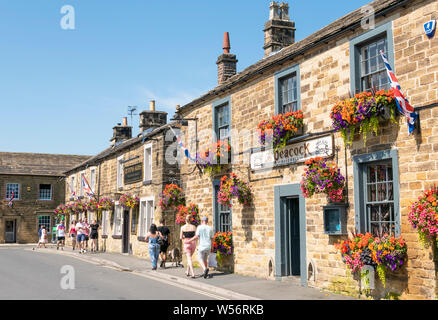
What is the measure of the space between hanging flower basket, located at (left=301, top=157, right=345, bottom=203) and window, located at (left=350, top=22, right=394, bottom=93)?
170cm

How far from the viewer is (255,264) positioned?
545 inches

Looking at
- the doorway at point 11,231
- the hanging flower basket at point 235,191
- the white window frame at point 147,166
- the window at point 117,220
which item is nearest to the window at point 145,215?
the white window frame at point 147,166

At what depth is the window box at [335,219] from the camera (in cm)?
1070

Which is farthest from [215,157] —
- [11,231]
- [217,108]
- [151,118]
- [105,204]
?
[11,231]

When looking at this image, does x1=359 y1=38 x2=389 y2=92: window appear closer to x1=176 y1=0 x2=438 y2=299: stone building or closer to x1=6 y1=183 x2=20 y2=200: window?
x1=176 y1=0 x2=438 y2=299: stone building

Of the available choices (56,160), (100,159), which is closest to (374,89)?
(100,159)

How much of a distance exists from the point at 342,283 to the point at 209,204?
6.62 metres

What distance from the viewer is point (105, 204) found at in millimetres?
26672

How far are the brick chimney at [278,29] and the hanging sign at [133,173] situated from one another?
8766mm

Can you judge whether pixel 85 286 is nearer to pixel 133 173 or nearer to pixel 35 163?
pixel 133 173

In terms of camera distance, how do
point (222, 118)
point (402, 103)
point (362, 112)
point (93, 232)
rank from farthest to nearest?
point (93, 232) → point (222, 118) → point (362, 112) → point (402, 103)

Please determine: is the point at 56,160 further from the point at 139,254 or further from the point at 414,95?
the point at 414,95

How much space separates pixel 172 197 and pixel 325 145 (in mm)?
8417

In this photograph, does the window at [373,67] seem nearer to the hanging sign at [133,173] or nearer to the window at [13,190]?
the hanging sign at [133,173]
